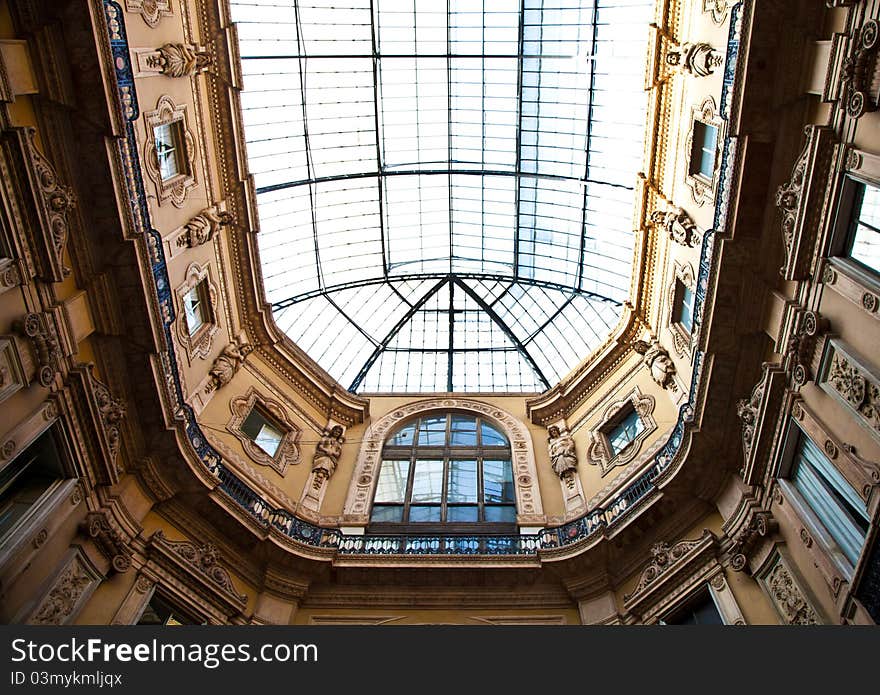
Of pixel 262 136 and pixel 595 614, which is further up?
pixel 262 136

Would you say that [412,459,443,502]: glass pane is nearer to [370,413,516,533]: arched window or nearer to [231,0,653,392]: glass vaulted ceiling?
[370,413,516,533]: arched window

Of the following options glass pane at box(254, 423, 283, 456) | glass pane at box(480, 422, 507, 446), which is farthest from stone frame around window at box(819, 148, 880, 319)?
glass pane at box(254, 423, 283, 456)

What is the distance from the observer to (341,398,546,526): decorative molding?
1767 cm

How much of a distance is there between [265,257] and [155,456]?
513 inches

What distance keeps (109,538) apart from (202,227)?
7610 millimetres

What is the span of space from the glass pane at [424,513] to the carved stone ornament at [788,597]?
8.74m

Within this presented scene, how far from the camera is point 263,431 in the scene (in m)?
18.6

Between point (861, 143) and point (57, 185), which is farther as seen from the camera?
point (57, 185)

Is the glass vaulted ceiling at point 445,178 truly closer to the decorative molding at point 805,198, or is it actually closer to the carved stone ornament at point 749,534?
the decorative molding at point 805,198

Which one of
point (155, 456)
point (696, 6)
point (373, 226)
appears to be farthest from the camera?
point (373, 226)

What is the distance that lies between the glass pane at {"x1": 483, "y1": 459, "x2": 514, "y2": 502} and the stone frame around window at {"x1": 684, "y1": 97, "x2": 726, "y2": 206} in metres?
9.19

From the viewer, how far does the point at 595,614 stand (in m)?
13.9

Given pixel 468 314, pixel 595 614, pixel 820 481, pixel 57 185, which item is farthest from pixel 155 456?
pixel 468 314

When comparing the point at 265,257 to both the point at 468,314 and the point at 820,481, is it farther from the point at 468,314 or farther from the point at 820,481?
the point at 820,481
